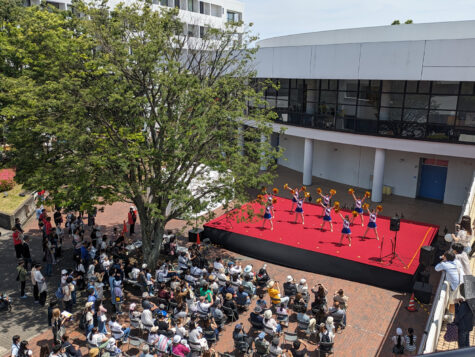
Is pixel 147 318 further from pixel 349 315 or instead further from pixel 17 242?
pixel 17 242

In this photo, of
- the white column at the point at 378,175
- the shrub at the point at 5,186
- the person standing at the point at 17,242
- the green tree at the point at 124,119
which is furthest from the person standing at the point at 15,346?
the white column at the point at 378,175

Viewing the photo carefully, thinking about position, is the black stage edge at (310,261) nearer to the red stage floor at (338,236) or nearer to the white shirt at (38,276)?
the red stage floor at (338,236)

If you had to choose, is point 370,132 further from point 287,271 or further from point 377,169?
point 287,271

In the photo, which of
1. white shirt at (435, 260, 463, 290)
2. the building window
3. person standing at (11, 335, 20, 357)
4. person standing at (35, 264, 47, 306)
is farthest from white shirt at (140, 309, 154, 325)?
the building window

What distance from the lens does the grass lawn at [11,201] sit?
22.9 metres

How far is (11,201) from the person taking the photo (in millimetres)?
24078

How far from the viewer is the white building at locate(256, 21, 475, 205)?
71.1 feet

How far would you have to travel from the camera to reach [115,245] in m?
17.3

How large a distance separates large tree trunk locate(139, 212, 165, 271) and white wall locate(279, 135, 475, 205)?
40.7 ft

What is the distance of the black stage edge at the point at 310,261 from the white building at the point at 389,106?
4.82m

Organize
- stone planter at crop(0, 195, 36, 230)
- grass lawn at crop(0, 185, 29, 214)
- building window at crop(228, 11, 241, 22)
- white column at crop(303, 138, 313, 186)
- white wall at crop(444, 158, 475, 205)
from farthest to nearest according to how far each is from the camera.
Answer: building window at crop(228, 11, 241, 22) → white column at crop(303, 138, 313, 186) → white wall at crop(444, 158, 475, 205) → grass lawn at crop(0, 185, 29, 214) → stone planter at crop(0, 195, 36, 230)

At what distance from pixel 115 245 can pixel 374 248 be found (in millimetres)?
10935

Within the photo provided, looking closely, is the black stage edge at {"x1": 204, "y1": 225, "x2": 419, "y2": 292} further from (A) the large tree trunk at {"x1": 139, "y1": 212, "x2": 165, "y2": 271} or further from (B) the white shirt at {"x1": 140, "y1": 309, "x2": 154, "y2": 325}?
(B) the white shirt at {"x1": 140, "y1": 309, "x2": 154, "y2": 325}

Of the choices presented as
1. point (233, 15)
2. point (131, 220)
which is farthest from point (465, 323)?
point (233, 15)
